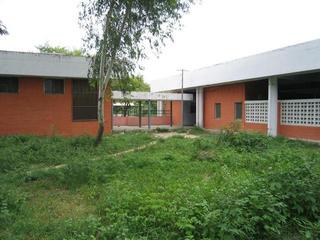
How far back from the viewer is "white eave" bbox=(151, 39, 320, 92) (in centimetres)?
1628

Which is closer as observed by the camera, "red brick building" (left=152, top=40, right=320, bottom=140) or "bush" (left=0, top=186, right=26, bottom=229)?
"bush" (left=0, top=186, right=26, bottom=229)

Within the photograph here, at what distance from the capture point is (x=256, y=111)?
22078 millimetres

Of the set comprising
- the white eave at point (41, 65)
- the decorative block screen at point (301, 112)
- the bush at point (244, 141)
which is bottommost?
the bush at point (244, 141)

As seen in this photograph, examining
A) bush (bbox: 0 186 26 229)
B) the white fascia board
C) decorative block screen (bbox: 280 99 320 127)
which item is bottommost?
bush (bbox: 0 186 26 229)

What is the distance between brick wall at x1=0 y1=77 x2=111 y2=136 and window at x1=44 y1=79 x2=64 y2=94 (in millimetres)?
227

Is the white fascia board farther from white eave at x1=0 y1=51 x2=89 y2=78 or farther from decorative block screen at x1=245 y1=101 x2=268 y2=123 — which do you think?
decorative block screen at x1=245 y1=101 x2=268 y2=123

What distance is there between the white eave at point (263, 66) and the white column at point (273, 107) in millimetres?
698

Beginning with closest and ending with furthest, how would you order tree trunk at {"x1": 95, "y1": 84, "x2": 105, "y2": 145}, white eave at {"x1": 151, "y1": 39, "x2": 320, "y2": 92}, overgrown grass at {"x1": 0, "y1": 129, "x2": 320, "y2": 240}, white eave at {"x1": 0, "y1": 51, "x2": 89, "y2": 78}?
1. overgrown grass at {"x1": 0, "y1": 129, "x2": 320, "y2": 240}
2. tree trunk at {"x1": 95, "y1": 84, "x2": 105, "y2": 145}
3. white eave at {"x1": 151, "y1": 39, "x2": 320, "y2": 92}
4. white eave at {"x1": 0, "y1": 51, "x2": 89, "y2": 78}

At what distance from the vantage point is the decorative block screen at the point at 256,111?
21.3 metres

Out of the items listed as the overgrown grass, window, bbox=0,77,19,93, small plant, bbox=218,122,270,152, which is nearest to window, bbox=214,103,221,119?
small plant, bbox=218,122,270,152

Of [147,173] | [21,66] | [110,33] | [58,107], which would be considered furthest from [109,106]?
[147,173]

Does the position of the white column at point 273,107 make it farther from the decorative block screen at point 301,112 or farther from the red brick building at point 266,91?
the decorative block screen at point 301,112

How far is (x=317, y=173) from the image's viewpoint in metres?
6.48

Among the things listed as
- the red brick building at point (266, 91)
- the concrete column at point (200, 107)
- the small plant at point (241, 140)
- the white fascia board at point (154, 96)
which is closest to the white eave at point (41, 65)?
the white fascia board at point (154, 96)
